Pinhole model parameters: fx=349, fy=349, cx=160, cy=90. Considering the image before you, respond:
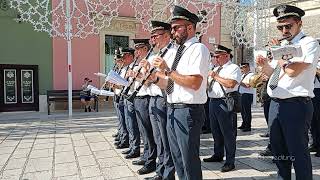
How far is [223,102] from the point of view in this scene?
502 cm

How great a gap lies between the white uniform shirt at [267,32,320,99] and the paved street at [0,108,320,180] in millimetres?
1653

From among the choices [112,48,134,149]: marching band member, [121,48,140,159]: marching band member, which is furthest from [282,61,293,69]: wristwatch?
[112,48,134,149]: marching band member

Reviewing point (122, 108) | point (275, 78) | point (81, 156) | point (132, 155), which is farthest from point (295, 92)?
point (81, 156)

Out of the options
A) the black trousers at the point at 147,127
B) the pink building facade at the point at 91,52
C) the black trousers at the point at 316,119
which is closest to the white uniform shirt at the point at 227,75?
the black trousers at the point at 147,127

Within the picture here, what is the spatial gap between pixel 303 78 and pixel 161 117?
65.7 inches

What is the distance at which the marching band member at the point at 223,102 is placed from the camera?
4862mm

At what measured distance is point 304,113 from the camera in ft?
11.0

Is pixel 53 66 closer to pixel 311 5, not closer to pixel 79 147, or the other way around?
pixel 79 147

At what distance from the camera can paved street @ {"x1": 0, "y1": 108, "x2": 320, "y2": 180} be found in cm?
489

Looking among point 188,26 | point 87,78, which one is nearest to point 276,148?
point 188,26

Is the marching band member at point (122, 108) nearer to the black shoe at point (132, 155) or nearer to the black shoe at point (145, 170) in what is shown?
the black shoe at point (132, 155)

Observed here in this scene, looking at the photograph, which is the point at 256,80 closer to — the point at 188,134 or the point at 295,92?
the point at 295,92

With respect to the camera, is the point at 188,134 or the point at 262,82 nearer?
the point at 188,134

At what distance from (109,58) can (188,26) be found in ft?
43.5
